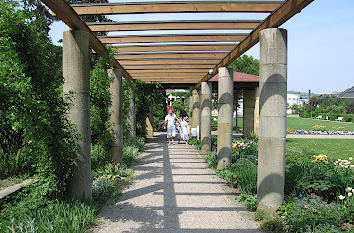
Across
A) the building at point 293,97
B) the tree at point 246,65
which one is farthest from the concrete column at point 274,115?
the building at point 293,97

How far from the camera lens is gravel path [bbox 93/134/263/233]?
354 cm

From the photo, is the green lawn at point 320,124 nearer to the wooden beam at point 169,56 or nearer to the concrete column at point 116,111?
the wooden beam at point 169,56

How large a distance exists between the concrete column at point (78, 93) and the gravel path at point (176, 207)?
23.1 inches

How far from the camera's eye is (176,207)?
14.1ft

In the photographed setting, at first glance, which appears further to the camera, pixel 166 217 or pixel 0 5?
pixel 166 217

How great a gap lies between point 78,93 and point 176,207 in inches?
93.1

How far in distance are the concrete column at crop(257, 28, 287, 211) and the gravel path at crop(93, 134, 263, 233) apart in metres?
0.54

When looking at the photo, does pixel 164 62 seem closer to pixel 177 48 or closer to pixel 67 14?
pixel 177 48

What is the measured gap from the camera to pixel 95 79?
19.4ft

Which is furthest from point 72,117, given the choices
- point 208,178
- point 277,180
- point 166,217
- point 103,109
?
point 208,178

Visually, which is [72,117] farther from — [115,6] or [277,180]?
[277,180]

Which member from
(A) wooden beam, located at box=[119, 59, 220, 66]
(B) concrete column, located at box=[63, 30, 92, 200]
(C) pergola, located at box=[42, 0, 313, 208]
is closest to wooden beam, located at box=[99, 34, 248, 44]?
(C) pergola, located at box=[42, 0, 313, 208]

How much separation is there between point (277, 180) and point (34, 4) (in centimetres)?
1736

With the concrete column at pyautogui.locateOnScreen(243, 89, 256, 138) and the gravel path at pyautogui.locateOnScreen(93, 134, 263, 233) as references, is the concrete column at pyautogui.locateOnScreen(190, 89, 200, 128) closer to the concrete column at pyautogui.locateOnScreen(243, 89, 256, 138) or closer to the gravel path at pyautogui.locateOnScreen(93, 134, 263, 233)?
the concrete column at pyautogui.locateOnScreen(243, 89, 256, 138)
